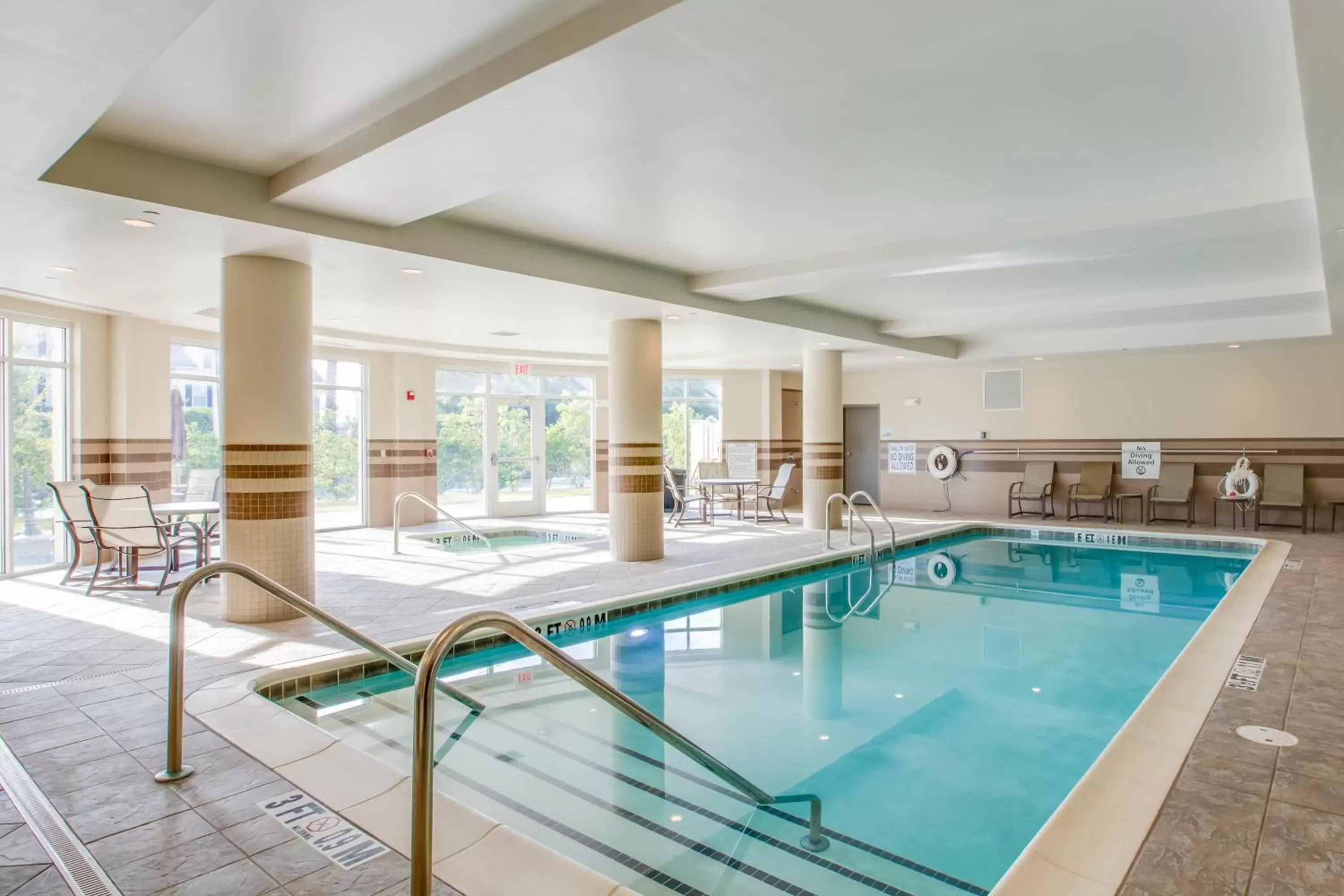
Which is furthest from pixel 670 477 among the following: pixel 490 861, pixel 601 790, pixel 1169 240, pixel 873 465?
pixel 490 861

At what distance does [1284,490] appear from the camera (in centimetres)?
1018

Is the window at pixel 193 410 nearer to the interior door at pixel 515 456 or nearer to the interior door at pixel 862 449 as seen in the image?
the interior door at pixel 515 456

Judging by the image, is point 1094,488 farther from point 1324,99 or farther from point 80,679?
point 80,679

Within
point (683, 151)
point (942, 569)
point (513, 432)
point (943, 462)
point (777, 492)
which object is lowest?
point (942, 569)

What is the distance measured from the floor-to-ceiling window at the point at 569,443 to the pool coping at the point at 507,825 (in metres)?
8.51

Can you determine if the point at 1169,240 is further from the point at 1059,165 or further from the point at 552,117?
the point at 552,117

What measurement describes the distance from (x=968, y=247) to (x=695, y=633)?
3.33 m

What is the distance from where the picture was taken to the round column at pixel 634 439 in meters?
7.68

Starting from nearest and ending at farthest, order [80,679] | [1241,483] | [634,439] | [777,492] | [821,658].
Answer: [80,679] < [821,658] < [634,439] < [1241,483] < [777,492]

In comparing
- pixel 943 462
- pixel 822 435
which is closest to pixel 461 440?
pixel 822 435

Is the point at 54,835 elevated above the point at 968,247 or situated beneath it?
situated beneath

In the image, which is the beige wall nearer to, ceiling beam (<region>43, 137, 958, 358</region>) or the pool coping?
ceiling beam (<region>43, 137, 958, 358</region>)

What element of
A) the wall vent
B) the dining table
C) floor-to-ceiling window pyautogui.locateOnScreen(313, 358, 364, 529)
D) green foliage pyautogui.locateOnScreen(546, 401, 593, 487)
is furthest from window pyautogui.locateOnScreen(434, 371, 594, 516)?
the wall vent

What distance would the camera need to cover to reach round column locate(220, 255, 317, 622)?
200 inches
